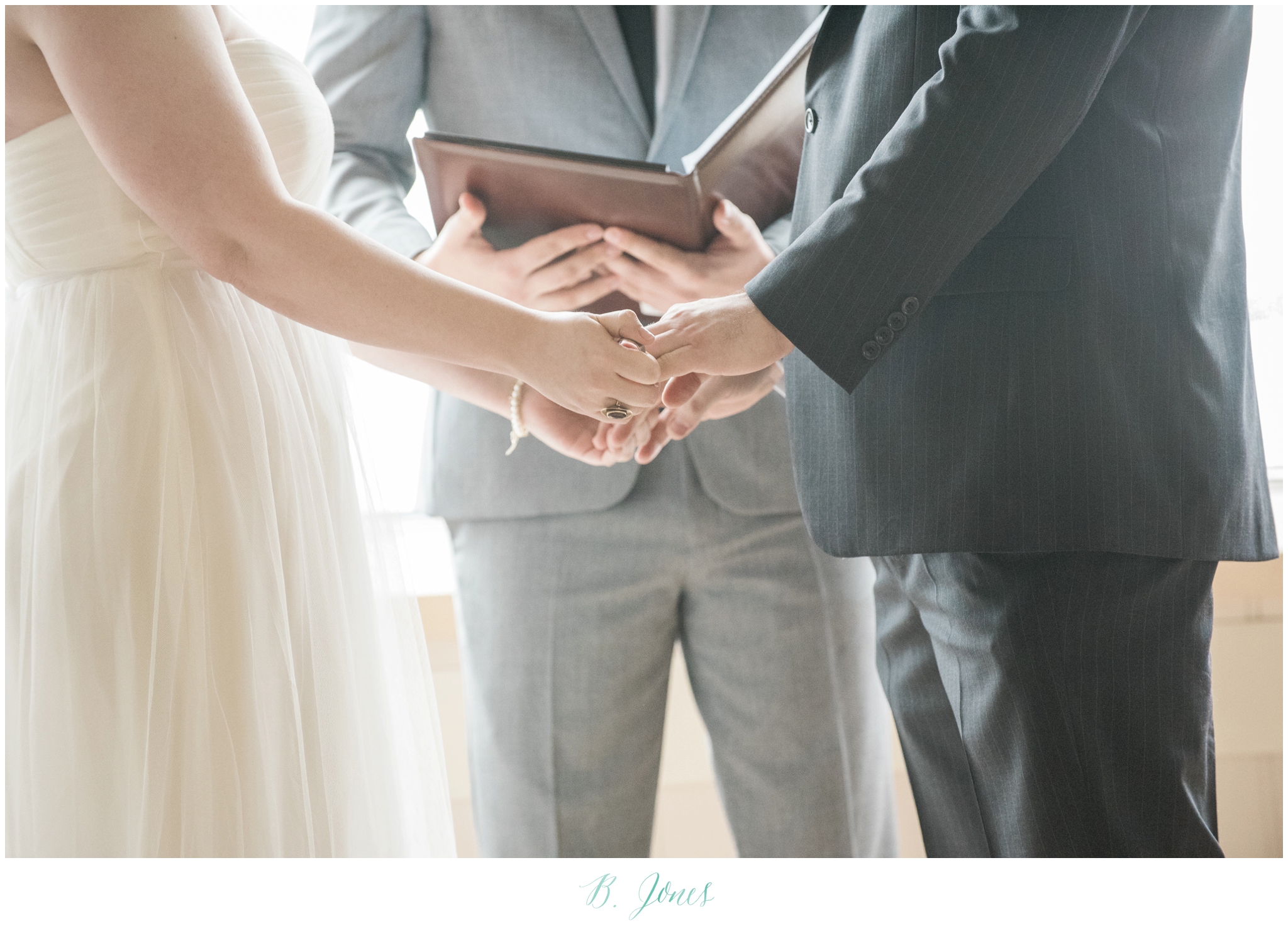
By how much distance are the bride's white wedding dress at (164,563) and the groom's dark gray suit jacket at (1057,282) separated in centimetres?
50

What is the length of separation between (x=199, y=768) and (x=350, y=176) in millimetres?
795

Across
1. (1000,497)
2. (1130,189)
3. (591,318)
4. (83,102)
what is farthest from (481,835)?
(1130,189)

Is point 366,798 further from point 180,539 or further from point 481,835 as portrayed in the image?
point 481,835

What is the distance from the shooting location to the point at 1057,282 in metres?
0.75

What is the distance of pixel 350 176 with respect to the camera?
1.21m

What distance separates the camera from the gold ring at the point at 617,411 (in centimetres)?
93

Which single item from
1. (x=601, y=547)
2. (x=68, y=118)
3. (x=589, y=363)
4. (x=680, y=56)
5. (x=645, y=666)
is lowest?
(x=645, y=666)

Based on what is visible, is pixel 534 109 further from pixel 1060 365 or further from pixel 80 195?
pixel 1060 365

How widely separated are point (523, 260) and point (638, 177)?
204mm

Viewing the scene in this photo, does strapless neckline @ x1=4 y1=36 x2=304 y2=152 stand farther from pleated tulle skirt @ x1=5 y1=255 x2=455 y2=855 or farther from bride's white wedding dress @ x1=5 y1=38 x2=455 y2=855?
pleated tulle skirt @ x1=5 y1=255 x2=455 y2=855

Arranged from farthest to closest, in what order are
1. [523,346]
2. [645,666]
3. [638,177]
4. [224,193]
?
1. [645,666]
2. [638,177]
3. [523,346]
4. [224,193]

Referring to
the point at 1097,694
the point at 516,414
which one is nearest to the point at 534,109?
the point at 516,414

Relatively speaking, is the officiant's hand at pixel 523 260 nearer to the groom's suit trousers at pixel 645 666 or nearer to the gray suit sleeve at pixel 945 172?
the groom's suit trousers at pixel 645 666

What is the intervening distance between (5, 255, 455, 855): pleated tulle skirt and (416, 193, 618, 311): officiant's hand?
0.32 metres
